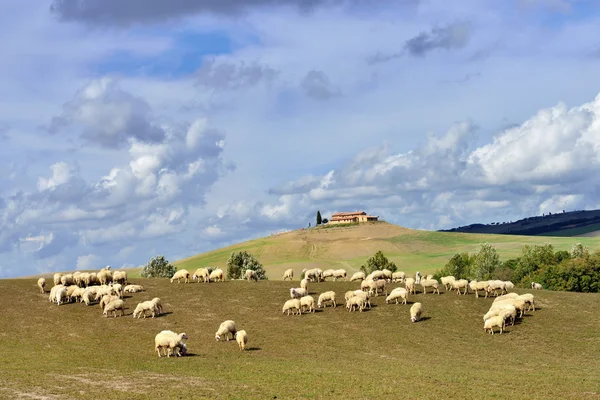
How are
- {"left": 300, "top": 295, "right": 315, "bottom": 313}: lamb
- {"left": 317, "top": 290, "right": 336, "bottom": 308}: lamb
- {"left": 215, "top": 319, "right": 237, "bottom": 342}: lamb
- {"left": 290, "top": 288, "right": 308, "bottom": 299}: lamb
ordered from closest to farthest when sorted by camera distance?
{"left": 215, "top": 319, "right": 237, "bottom": 342}: lamb
{"left": 300, "top": 295, "right": 315, "bottom": 313}: lamb
{"left": 317, "top": 290, "right": 336, "bottom": 308}: lamb
{"left": 290, "top": 288, "right": 308, "bottom": 299}: lamb

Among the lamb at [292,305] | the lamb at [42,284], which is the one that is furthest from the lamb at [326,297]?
the lamb at [42,284]

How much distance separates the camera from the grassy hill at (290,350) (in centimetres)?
3031

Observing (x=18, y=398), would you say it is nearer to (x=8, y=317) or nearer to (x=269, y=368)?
(x=269, y=368)

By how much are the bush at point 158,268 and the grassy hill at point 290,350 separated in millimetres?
48926

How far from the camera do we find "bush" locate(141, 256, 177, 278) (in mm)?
114688

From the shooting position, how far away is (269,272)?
521 ft

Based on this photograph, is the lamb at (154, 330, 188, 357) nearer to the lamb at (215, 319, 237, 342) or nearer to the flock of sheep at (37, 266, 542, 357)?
the flock of sheep at (37, 266, 542, 357)

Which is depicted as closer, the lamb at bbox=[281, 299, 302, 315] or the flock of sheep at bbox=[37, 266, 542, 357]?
the flock of sheep at bbox=[37, 266, 542, 357]

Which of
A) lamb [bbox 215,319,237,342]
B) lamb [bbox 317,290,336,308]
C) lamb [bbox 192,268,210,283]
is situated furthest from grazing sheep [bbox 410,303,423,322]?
lamb [bbox 192,268,210,283]

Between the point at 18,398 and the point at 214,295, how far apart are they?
32.0 metres

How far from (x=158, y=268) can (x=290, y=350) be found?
7730cm

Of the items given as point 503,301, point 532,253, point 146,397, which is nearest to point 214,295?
point 503,301

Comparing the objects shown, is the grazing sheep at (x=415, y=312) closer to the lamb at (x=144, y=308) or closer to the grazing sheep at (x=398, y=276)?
the grazing sheep at (x=398, y=276)

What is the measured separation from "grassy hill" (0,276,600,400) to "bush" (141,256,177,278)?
4893 centimetres
